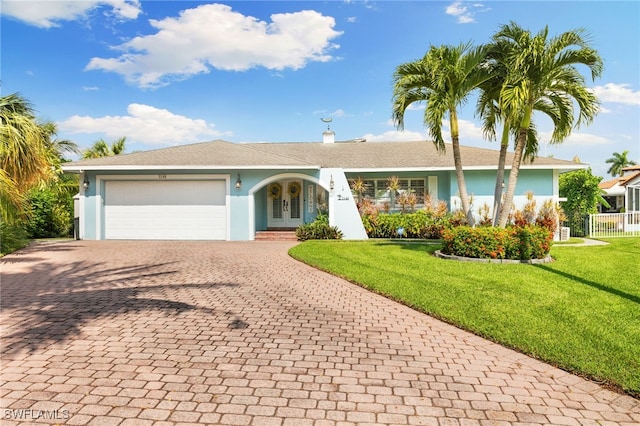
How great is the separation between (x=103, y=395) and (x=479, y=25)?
12.2m

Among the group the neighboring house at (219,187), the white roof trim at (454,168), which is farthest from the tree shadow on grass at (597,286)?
the neighboring house at (219,187)

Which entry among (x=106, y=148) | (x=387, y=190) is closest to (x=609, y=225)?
(x=387, y=190)

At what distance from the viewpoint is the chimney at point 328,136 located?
897 inches

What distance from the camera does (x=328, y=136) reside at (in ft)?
74.9

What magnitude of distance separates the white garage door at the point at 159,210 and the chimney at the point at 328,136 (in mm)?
8553

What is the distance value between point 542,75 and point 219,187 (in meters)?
12.4

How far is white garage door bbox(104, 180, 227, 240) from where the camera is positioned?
55.1 ft

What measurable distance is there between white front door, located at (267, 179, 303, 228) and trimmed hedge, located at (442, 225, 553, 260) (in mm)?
9908

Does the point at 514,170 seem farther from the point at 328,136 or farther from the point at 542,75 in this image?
the point at 328,136

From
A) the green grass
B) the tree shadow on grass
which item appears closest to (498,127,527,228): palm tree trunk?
the green grass

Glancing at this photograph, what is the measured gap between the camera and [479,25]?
11016mm

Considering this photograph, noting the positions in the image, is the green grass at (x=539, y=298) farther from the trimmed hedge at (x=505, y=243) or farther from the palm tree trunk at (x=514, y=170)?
the palm tree trunk at (x=514, y=170)

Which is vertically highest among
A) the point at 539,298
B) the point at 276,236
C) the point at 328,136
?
the point at 328,136

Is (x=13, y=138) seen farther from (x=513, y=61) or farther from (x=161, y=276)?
(x=513, y=61)
